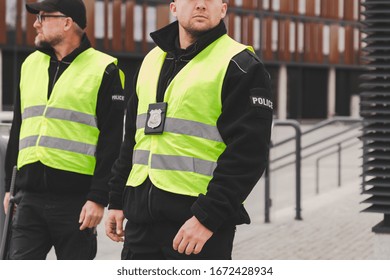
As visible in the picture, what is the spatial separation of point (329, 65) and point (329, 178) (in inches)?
1580

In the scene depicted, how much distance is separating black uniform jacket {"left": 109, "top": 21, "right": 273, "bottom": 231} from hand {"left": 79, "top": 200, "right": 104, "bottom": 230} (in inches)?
30.4

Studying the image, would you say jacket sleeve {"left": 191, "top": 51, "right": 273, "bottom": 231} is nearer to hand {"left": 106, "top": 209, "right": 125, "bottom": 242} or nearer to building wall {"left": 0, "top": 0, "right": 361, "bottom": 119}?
hand {"left": 106, "top": 209, "right": 125, "bottom": 242}

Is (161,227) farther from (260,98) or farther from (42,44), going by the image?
(42,44)

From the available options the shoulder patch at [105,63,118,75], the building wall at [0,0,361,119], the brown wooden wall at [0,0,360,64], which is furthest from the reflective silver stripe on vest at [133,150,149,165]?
the building wall at [0,0,361,119]

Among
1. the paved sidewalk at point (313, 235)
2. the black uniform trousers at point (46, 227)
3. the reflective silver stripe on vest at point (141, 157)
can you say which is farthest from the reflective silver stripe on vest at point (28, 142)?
the paved sidewalk at point (313, 235)

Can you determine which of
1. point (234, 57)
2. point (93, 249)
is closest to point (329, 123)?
point (93, 249)

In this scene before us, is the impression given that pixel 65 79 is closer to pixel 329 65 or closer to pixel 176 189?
pixel 176 189

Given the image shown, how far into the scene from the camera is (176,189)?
300 cm

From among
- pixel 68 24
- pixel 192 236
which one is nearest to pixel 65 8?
pixel 68 24

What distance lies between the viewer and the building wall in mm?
42438

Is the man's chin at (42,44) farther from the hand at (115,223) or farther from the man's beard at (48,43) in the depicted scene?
the hand at (115,223)

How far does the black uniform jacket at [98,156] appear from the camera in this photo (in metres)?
4.02

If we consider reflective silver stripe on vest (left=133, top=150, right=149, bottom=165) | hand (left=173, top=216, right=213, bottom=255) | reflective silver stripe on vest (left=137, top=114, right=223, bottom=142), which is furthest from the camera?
reflective silver stripe on vest (left=133, top=150, right=149, bottom=165)

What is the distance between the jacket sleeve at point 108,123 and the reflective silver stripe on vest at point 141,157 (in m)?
0.81
